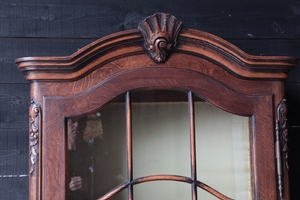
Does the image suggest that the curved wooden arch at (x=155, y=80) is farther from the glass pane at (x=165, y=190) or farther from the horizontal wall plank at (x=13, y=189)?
the horizontal wall plank at (x=13, y=189)

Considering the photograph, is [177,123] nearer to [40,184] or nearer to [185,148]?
→ [185,148]

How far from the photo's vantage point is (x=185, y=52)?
670 mm

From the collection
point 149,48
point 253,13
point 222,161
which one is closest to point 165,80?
point 149,48

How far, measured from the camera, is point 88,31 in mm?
883

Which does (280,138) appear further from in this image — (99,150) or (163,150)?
(99,150)

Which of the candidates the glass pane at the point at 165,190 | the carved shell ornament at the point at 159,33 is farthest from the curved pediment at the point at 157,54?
the glass pane at the point at 165,190

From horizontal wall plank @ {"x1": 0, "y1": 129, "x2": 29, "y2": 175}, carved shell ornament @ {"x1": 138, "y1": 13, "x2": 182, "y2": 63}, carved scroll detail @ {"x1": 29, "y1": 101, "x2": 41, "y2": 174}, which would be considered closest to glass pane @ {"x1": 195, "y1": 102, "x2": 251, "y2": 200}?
carved shell ornament @ {"x1": 138, "y1": 13, "x2": 182, "y2": 63}

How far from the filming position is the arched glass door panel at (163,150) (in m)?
0.65

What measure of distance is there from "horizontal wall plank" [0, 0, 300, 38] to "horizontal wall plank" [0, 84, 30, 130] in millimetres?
115

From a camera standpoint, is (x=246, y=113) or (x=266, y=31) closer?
(x=246, y=113)

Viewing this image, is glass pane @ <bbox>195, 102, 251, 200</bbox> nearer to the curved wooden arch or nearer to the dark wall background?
the curved wooden arch

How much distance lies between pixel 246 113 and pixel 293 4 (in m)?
0.40

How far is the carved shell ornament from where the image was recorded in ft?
2.13

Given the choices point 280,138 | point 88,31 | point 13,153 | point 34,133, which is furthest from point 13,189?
point 280,138
